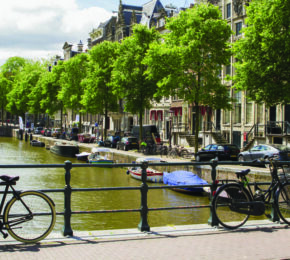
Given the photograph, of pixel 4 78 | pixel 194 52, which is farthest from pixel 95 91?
pixel 4 78

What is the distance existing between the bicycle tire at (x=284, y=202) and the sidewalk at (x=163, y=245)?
50cm

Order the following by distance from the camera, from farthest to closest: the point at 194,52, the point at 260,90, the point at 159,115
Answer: the point at 159,115 < the point at 194,52 < the point at 260,90

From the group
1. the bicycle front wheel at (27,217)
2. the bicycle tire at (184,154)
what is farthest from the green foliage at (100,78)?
the bicycle front wheel at (27,217)

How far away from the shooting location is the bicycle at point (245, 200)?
8141 mm

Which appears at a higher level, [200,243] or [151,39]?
[151,39]

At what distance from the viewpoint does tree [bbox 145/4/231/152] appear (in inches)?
1251

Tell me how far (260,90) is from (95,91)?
31003 mm

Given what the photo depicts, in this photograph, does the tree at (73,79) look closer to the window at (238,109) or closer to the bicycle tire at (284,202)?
the window at (238,109)

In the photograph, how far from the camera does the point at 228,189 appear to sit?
8172 mm

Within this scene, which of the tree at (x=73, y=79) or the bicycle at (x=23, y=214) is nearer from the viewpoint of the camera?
the bicycle at (x=23, y=214)

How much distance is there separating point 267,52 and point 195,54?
8.75m

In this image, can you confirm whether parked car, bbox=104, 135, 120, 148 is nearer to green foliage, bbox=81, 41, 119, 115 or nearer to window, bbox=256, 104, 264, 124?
green foliage, bbox=81, 41, 119, 115

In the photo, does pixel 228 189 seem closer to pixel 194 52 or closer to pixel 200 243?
pixel 200 243

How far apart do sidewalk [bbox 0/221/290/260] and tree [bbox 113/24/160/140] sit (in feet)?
117
